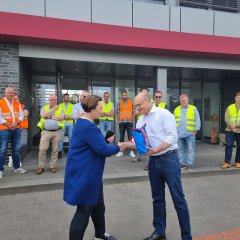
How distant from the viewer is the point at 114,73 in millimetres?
10438

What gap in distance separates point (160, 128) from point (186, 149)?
394 centimetres

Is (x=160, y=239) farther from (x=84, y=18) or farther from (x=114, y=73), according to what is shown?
(x=114, y=73)

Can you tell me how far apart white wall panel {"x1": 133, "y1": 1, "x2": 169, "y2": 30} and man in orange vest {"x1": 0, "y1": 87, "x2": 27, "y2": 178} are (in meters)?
4.15

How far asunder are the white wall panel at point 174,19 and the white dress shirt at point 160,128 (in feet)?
19.4

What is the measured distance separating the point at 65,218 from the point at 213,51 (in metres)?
6.71

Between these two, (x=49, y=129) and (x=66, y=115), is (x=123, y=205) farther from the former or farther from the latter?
(x=66, y=115)

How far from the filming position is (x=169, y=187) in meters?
3.00

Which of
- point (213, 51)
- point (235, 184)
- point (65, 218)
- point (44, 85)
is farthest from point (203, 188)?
point (44, 85)

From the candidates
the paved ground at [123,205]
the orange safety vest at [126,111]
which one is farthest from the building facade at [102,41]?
the paved ground at [123,205]

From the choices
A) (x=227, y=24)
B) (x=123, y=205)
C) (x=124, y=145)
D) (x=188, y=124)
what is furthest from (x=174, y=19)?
(x=124, y=145)

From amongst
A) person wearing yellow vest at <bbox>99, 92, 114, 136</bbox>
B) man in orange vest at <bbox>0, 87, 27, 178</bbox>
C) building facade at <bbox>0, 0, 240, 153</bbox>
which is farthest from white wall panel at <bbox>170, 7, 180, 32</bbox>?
man in orange vest at <bbox>0, 87, 27, 178</bbox>

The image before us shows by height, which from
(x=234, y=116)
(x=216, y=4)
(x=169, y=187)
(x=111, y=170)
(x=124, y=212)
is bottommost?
(x=124, y=212)

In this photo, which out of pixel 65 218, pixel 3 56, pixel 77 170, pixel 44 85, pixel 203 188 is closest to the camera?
pixel 77 170

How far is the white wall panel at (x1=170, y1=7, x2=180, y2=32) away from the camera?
8195mm
